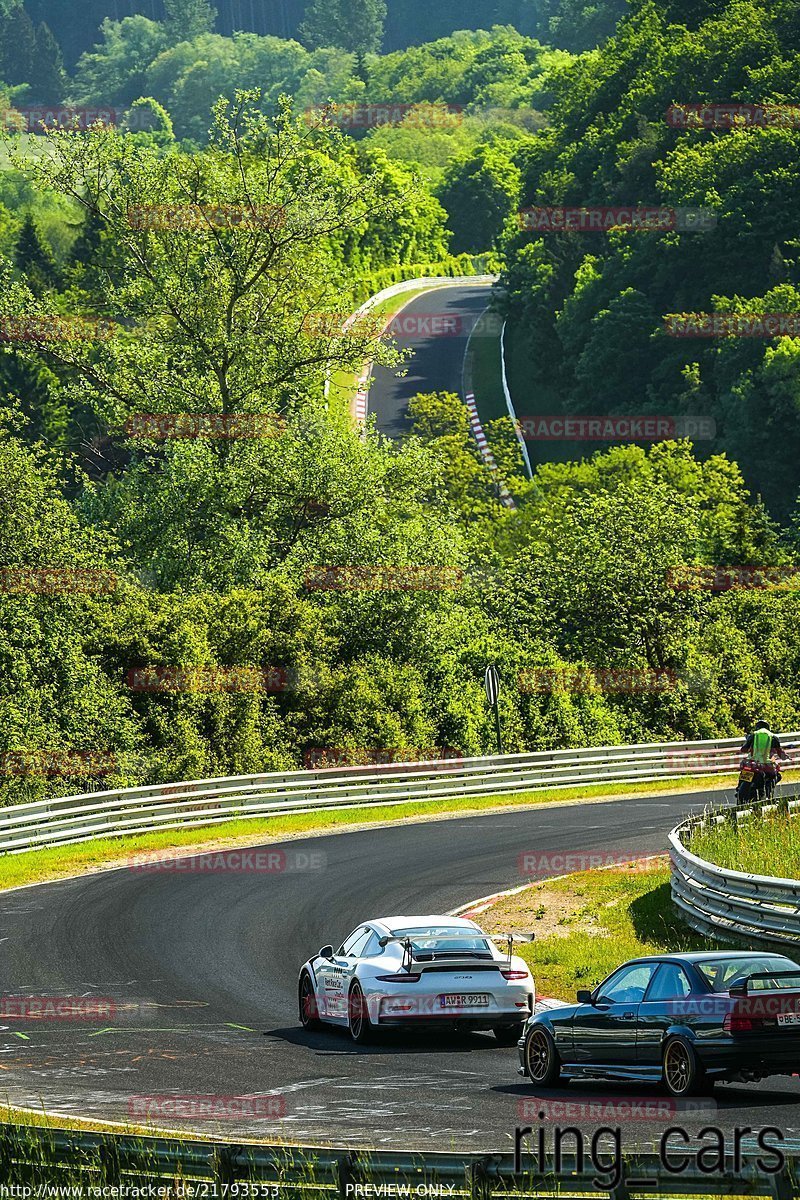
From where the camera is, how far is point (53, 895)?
26391mm

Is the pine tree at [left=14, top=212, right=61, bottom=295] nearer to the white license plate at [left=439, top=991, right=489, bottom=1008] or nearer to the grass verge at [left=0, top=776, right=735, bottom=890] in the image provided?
the grass verge at [left=0, top=776, right=735, bottom=890]

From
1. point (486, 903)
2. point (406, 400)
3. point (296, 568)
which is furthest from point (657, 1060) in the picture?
point (406, 400)

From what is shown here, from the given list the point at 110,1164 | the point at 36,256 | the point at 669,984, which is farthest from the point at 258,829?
the point at 36,256

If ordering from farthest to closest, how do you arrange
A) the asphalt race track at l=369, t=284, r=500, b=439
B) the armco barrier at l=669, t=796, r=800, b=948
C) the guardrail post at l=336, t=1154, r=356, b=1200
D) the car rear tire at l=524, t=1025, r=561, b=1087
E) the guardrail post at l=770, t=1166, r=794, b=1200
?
the asphalt race track at l=369, t=284, r=500, b=439 < the armco barrier at l=669, t=796, r=800, b=948 < the car rear tire at l=524, t=1025, r=561, b=1087 < the guardrail post at l=336, t=1154, r=356, b=1200 < the guardrail post at l=770, t=1166, r=794, b=1200

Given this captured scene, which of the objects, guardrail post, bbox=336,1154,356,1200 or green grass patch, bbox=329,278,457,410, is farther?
green grass patch, bbox=329,278,457,410

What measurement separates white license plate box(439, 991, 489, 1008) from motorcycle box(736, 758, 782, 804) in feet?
43.6

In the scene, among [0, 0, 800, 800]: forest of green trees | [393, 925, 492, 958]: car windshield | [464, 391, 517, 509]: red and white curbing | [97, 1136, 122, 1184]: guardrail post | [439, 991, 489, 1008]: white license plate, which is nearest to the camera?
[97, 1136, 122, 1184]: guardrail post

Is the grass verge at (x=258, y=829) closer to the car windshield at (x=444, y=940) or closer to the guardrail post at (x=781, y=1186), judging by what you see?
the car windshield at (x=444, y=940)

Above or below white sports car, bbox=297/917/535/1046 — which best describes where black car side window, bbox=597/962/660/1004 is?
above

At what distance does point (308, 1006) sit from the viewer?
16.5 metres

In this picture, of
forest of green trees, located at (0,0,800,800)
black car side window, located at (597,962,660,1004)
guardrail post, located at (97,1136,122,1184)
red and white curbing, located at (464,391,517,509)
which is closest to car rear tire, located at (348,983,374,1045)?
black car side window, located at (597,962,660,1004)

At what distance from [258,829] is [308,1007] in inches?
716

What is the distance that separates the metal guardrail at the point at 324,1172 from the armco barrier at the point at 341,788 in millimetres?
22653

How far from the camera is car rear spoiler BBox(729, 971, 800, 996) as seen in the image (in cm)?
1179
